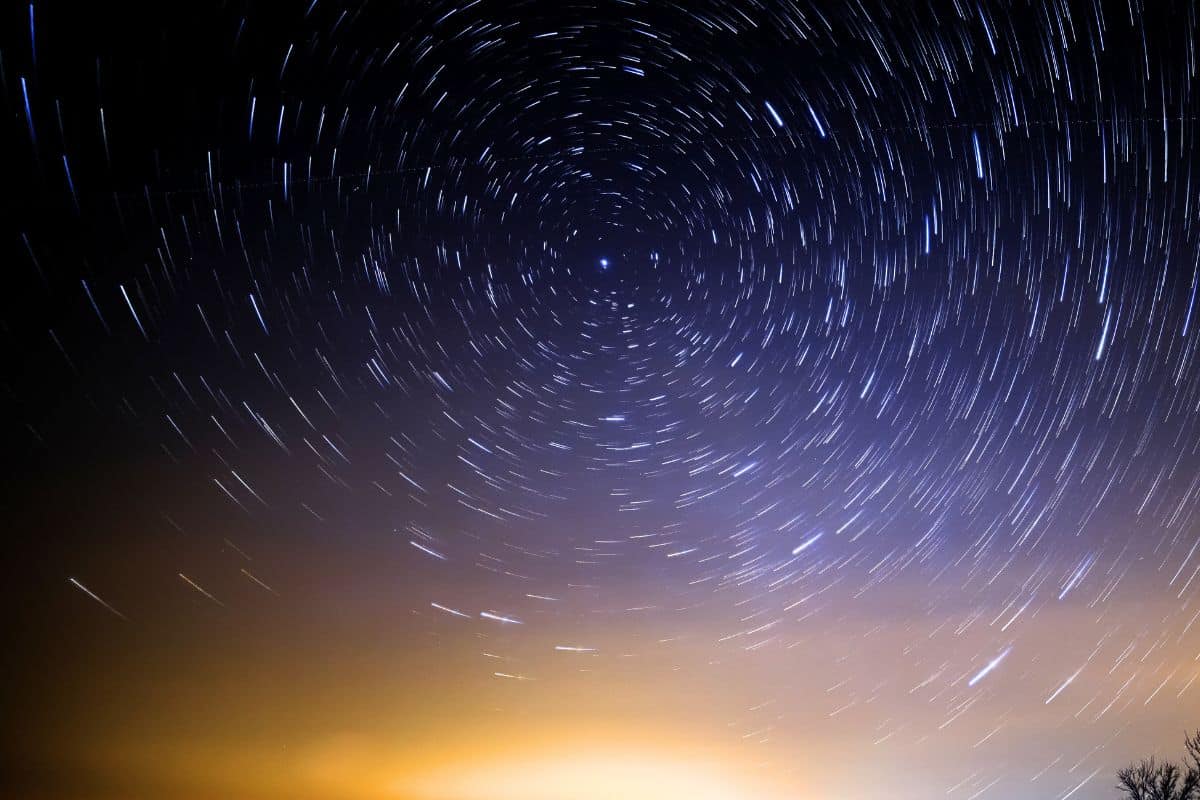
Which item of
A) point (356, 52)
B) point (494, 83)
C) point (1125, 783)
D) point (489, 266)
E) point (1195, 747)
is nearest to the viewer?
point (356, 52)

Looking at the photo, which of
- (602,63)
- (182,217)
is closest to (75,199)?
(182,217)

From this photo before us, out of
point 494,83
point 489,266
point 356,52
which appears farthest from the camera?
point 489,266

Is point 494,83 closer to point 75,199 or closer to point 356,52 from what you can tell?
point 356,52

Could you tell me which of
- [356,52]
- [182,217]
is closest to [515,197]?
[356,52]

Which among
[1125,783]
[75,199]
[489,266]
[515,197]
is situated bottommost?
[1125,783]

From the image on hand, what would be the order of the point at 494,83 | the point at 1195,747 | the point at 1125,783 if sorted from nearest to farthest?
1. the point at 494,83
2. the point at 1195,747
3. the point at 1125,783

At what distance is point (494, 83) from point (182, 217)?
443 cm

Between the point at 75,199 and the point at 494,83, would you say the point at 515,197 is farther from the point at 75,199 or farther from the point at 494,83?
the point at 75,199

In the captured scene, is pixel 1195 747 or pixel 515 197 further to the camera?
pixel 1195 747

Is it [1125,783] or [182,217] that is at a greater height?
[182,217]

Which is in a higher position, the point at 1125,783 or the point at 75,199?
the point at 75,199

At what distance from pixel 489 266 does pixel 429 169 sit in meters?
1.70

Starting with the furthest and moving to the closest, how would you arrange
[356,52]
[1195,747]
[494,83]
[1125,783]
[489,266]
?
[1125,783] < [1195,747] < [489,266] < [494,83] < [356,52]

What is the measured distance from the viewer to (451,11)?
32.3 ft
